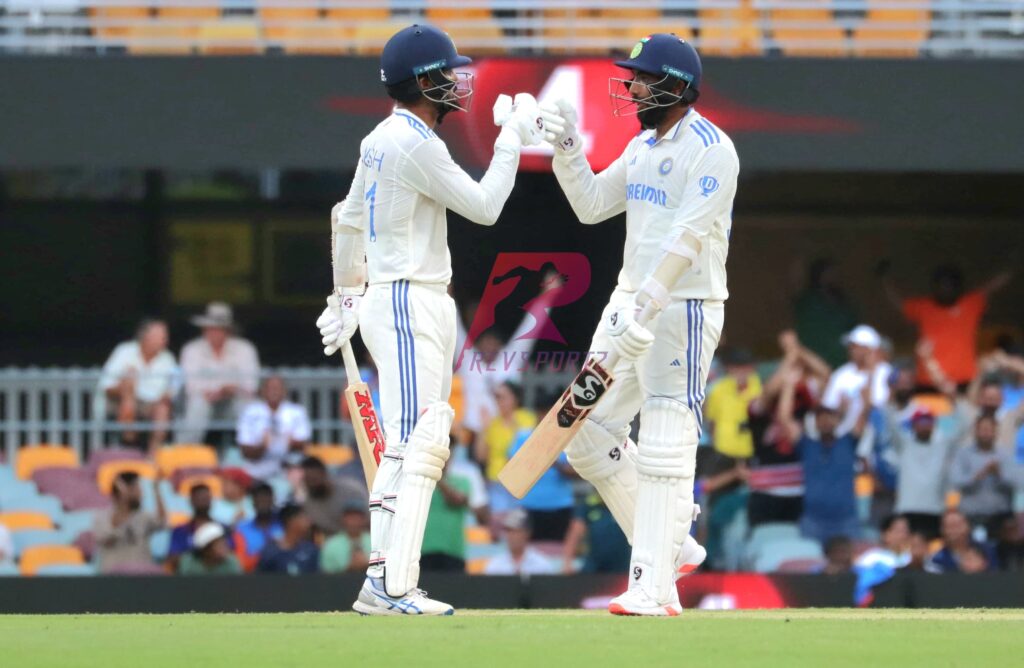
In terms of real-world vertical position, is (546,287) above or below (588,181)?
below

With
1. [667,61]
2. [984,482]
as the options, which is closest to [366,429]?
[667,61]

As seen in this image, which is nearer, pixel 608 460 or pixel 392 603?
pixel 392 603

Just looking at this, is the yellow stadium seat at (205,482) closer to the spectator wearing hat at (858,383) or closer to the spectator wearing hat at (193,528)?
the spectator wearing hat at (193,528)

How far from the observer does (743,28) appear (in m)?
12.8

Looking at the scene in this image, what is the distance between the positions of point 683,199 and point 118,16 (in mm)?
7029

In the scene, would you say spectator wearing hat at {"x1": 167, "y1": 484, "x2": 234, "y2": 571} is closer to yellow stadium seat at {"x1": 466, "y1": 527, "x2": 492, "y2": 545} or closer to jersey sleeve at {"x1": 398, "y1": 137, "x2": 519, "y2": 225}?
yellow stadium seat at {"x1": 466, "y1": 527, "x2": 492, "y2": 545}

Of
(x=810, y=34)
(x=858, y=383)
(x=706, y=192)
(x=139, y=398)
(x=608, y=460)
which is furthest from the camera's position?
(x=810, y=34)

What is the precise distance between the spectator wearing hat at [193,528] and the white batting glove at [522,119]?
4.68 metres

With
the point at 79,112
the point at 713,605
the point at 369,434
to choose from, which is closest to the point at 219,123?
the point at 79,112

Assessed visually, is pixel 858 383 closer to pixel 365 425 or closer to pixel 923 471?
pixel 923 471

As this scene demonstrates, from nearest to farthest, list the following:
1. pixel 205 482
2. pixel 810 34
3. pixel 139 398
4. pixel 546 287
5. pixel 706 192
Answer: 1. pixel 706 192
2. pixel 546 287
3. pixel 205 482
4. pixel 139 398
5. pixel 810 34

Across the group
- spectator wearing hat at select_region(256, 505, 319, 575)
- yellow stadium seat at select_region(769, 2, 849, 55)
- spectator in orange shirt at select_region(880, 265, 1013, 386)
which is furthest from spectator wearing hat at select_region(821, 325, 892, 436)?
spectator wearing hat at select_region(256, 505, 319, 575)

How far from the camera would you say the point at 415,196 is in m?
6.70

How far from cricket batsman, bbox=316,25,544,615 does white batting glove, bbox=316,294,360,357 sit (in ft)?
1.03
